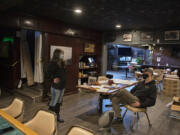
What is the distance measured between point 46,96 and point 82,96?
1.34 m

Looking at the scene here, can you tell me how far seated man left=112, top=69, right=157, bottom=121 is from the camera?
288 cm

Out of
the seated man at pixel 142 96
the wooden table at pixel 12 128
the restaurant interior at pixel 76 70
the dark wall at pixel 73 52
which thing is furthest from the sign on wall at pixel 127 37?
Answer: the wooden table at pixel 12 128

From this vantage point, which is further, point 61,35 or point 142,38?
point 142,38

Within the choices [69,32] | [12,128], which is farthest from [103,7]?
[12,128]

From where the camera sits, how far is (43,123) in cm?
168

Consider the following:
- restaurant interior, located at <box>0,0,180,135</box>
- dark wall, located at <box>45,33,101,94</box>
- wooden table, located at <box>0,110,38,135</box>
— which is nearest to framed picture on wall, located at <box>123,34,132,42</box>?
restaurant interior, located at <box>0,0,180,135</box>

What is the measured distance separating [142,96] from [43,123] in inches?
83.9

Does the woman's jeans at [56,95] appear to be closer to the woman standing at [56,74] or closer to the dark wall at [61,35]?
the woman standing at [56,74]

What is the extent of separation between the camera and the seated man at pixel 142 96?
113 inches

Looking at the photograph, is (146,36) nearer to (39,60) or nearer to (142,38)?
(142,38)

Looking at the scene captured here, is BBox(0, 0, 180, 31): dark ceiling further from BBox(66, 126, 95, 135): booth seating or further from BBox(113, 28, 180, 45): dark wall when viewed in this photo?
BBox(66, 126, 95, 135): booth seating

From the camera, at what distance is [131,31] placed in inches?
218

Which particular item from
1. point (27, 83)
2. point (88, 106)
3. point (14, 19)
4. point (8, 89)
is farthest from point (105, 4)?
point (8, 89)

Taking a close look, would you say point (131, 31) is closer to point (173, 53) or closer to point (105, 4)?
point (105, 4)
